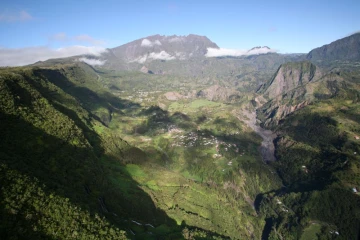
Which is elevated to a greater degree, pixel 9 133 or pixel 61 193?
pixel 9 133

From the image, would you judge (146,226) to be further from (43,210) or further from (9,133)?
(9,133)

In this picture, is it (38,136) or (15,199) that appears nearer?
(15,199)

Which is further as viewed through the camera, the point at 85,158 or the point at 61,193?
the point at 85,158

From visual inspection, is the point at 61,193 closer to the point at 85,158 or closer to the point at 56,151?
the point at 56,151

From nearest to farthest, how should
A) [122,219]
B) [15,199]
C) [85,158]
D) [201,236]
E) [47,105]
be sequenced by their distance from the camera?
[15,199] < [122,219] < [201,236] < [85,158] < [47,105]

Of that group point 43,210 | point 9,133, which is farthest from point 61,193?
point 9,133

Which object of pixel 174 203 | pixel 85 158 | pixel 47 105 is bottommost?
pixel 174 203

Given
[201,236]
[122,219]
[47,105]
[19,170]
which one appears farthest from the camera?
[47,105]

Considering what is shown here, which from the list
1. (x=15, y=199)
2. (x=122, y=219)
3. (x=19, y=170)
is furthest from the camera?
(x=122, y=219)

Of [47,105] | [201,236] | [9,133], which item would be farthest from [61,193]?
[47,105]
